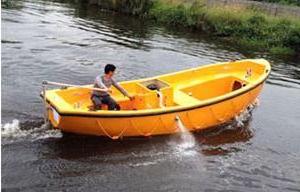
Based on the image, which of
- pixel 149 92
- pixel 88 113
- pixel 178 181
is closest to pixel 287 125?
pixel 149 92

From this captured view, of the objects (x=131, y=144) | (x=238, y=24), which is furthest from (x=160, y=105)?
(x=238, y=24)

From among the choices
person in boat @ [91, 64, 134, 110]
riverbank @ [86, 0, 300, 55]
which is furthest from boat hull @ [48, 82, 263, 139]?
riverbank @ [86, 0, 300, 55]

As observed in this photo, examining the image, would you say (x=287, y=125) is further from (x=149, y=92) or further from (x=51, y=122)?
(x=51, y=122)

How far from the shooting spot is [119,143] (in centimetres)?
1102

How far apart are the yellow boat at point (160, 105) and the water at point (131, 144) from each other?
361mm

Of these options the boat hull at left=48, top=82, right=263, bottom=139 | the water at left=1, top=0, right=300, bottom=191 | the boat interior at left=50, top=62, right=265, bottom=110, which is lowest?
the water at left=1, top=0, right=300, bottom=191

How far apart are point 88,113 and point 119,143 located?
119 centimetres

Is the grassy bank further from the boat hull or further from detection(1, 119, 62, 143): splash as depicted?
detection(1, 119, 62, 143): splash

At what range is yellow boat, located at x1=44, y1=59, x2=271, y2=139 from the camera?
416 inches

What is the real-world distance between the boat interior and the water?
0.89 m

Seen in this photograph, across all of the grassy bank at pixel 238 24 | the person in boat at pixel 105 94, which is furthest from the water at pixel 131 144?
the grassy bank at pixel 238 24

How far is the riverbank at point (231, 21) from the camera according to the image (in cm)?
2519

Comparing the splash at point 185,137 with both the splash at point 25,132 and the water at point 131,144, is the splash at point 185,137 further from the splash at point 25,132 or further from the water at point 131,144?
the splash at point 25,132

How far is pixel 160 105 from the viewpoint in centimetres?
1178
